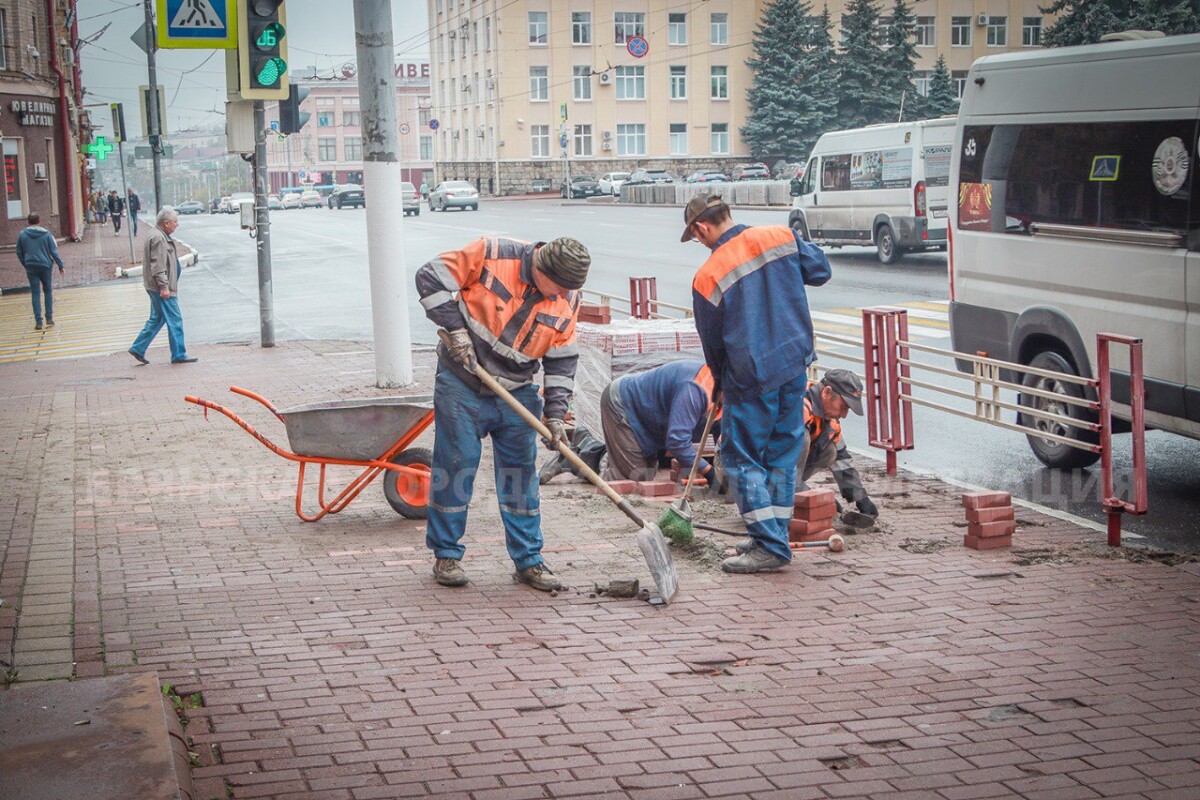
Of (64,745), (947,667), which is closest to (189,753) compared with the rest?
(64,745)

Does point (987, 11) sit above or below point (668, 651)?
above

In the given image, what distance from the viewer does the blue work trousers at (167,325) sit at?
15.1 metres

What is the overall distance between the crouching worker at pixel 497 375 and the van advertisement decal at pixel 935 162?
761 inches

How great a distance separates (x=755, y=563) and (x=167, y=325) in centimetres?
1029

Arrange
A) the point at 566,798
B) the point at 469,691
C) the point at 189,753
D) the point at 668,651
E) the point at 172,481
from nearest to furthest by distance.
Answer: the point at 566,798
the point at 189,753
the point at 469,691
the point at 668,651
the point at 172,481

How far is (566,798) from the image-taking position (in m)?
4.16

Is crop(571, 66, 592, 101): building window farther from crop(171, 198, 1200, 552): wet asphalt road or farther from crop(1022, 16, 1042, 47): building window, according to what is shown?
crop(171, 198, 1200, 552): wet asphalt road

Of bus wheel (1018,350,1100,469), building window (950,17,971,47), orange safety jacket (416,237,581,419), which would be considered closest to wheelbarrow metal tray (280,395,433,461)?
orange safety jacket (416,237,581,419)

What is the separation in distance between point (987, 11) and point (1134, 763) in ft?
258

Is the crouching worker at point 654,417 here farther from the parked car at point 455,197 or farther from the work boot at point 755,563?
the parked car at point 455,197

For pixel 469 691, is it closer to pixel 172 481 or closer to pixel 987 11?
pixel 172 481

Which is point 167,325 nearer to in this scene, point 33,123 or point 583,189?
point 33,123

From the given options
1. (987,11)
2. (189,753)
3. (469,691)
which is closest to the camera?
(189,753)

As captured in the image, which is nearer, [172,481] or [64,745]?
[64,745]
